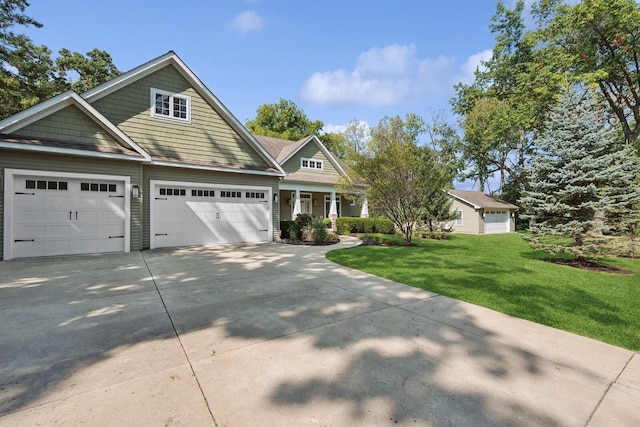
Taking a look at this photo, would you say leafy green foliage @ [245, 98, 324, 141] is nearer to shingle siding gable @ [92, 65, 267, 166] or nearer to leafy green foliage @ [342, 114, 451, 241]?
shingle siding gable @ [92, 65, 267, 166]

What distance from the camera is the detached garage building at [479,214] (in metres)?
25.1

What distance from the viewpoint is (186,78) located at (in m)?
10.9

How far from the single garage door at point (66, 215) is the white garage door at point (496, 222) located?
2681 centimetres

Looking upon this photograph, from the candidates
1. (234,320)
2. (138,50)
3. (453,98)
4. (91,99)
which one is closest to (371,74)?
(453,98)

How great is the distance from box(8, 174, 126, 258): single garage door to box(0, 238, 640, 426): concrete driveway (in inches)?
159

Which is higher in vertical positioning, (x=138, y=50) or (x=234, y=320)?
(x=138, y=50)

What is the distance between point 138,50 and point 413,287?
44.8 ft

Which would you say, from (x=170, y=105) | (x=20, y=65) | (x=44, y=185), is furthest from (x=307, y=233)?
(x=20, y=65)

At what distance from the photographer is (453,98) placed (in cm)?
2962

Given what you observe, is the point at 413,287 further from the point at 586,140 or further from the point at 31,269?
the point at 31,269

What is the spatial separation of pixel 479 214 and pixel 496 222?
3237mm

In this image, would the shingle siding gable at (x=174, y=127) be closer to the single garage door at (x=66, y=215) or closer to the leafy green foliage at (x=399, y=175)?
the single garage door at (x=66, y=215)

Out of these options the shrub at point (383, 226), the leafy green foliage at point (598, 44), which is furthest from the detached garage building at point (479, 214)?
the leafy green foliage at point (598, 44)

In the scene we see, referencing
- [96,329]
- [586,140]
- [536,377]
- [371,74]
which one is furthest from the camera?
[371,74]
